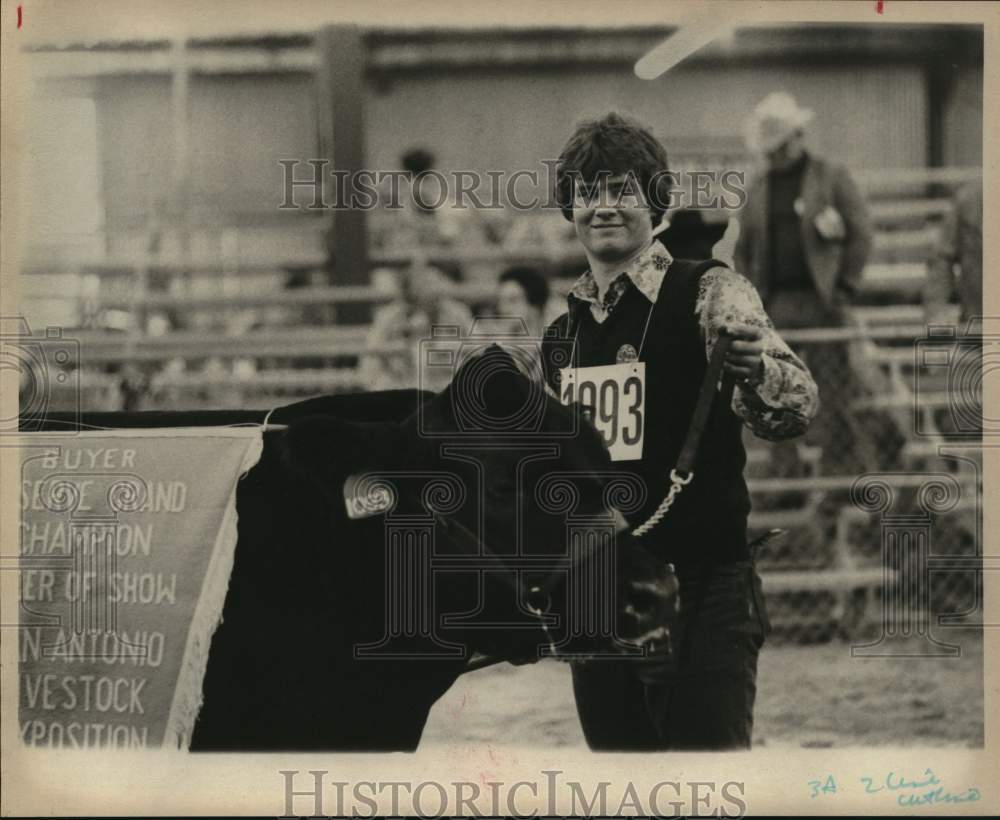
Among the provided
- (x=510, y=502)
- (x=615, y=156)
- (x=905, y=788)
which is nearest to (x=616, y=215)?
(x=615, y=156)

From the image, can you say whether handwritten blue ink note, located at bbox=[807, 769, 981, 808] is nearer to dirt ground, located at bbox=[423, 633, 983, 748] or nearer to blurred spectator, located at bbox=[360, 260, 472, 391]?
dirt ground, located at bbox=[423, 633, 983, 748]

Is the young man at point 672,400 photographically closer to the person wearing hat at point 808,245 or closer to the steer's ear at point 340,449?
the steer's ear at point 340,449

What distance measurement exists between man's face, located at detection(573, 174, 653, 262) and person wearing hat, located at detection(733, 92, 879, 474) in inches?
97.9

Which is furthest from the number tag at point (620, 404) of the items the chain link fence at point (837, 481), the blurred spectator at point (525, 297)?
the chain link fence at point (837, 481)

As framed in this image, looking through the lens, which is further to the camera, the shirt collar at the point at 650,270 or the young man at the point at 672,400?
the shirt collar at the point at 650,270

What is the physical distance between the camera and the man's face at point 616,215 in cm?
316

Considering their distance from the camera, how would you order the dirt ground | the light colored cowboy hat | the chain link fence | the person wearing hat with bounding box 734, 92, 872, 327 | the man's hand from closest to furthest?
the man's hand, the dirt ground, the light colored cowboy hat, the person wearing hat with bounding box 734, 92, 872, 327, the chain link fence

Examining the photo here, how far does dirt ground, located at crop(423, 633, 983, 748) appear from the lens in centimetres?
400

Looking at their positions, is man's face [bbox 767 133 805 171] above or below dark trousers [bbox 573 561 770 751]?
above

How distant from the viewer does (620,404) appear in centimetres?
315

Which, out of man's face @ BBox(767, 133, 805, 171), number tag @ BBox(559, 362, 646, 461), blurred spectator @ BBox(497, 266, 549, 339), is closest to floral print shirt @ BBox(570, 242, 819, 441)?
number tag @ BBox(559, 362, 646, 461)

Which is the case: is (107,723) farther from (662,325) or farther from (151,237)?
(151,237)

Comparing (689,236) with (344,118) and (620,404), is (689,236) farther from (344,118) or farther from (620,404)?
(344,118)

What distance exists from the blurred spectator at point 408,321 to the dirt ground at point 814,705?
126cm
